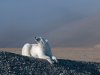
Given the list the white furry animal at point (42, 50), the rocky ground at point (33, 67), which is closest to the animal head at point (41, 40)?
the white furry animal at point (42, 50)

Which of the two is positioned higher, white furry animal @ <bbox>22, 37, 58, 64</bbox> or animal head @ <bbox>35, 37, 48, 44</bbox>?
animal head @ <bbox>35, 37, 48, 44</bbox>

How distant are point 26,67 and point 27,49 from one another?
1713 mm

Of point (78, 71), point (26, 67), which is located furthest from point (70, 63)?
point (26, 67)

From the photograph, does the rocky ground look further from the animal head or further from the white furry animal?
the animal head

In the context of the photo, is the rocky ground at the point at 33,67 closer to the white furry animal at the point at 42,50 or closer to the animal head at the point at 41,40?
the white furry animal at the point at 42,50

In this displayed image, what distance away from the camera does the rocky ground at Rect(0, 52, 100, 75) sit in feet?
76.2

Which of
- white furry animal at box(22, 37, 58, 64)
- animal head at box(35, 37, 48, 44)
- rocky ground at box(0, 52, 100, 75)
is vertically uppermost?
animal head at box(35, 37, 48, 44)

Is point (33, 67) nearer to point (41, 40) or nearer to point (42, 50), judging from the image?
point (42, 50)

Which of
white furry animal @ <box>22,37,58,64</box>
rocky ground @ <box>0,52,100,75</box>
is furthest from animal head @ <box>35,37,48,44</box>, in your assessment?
rocky ground @ <box>0,52,100,75</box>

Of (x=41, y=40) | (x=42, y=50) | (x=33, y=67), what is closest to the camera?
(x=33, y=67)

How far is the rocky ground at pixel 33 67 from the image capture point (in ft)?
76.2

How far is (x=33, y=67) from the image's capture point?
2369 cm

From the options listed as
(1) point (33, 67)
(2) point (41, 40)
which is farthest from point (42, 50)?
(1) point (33, 67)

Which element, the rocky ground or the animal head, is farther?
the animal head
